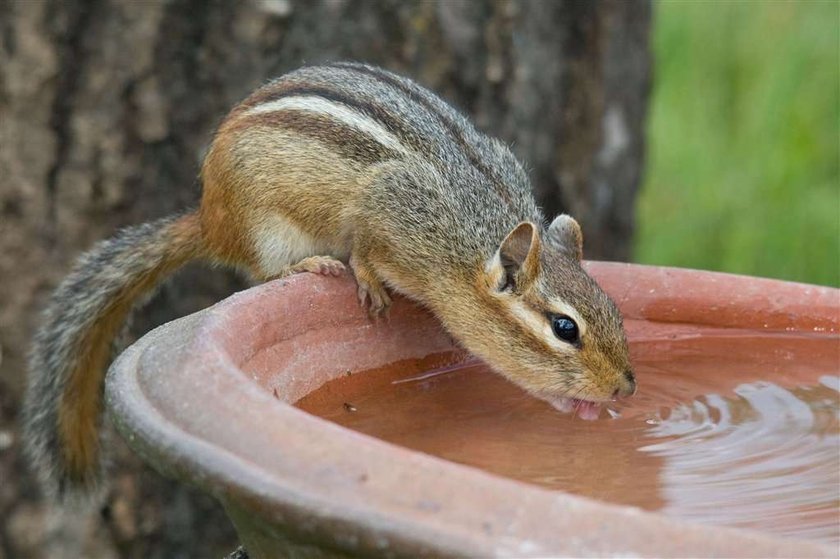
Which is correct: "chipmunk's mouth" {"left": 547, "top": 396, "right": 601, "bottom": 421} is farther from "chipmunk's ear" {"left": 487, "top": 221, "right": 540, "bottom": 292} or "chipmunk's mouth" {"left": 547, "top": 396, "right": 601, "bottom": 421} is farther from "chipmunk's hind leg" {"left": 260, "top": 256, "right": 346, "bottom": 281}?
"chipmunk's hind leg" {"left": 260, "top": 256, "right": 346, "bottom": 281}

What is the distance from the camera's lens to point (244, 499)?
1.32m

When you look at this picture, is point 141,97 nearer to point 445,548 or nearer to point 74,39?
point 74,39

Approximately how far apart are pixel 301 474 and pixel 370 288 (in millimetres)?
1065

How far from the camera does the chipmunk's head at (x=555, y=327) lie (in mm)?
2203

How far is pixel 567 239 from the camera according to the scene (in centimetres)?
245

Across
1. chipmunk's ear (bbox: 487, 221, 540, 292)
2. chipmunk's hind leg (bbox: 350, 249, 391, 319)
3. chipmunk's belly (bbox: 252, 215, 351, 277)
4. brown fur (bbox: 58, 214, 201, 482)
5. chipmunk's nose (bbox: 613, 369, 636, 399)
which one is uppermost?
chipmunk's ear (bbox: 487, 221, 540, 292)

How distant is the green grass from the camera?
14.7 feet

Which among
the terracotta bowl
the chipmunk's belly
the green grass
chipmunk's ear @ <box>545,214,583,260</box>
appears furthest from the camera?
the green grass

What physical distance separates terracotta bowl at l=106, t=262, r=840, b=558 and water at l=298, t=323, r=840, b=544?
173 millimetres

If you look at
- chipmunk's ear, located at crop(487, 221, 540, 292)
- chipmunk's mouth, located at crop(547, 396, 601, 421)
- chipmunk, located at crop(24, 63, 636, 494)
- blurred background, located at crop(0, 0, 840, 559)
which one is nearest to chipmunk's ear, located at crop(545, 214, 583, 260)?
chipmunk, located at crop(24, 63, 636, 494)

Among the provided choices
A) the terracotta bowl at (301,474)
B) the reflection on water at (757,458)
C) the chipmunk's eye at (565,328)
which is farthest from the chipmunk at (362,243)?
the terracotta bowl at (301,474)

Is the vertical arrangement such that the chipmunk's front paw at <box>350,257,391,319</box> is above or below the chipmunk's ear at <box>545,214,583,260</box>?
below

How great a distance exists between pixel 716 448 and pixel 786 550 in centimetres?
77

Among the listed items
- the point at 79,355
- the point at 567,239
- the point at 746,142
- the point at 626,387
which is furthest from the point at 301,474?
the point at 746,142
